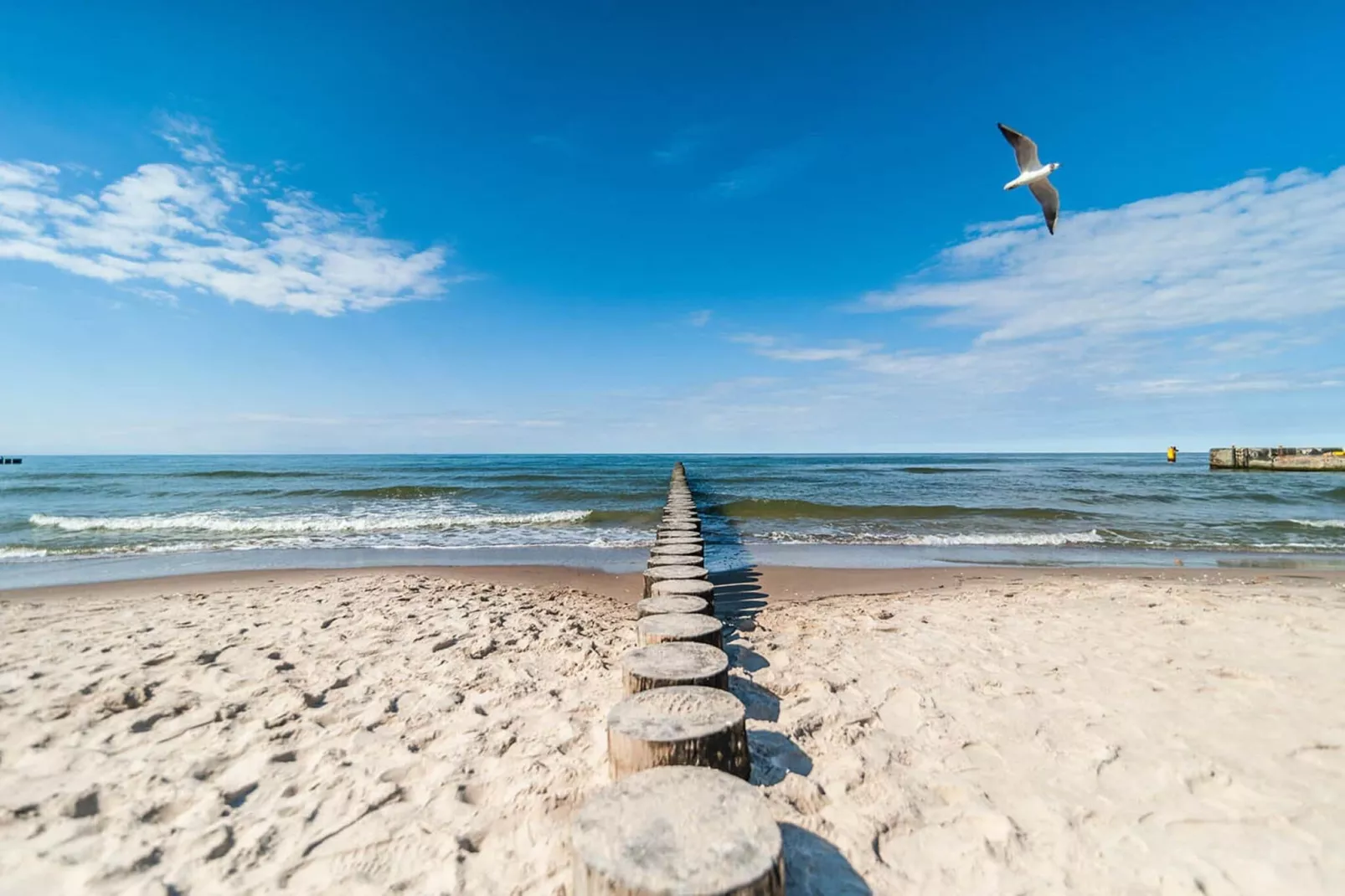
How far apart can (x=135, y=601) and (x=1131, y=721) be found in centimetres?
1005

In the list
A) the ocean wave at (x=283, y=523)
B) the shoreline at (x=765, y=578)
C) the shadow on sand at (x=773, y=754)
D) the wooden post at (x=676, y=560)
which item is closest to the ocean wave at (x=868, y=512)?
the ocean wave at (x=283, y=523)

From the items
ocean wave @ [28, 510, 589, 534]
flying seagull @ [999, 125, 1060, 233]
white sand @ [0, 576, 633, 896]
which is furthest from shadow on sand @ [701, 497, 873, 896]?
ocean wave @ [28, 510, 589, 534]

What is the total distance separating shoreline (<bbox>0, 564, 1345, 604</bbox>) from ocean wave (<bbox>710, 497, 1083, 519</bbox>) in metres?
6.41

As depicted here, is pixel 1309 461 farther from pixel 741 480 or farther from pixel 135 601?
pixel 135 601

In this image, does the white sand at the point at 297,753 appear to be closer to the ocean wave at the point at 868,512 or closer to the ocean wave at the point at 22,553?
the ocean wave at the point at 22,553

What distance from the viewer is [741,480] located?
32.4m

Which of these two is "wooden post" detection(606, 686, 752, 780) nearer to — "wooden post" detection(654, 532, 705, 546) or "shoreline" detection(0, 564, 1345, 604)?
"wooden post" detection(654, 532, 705, 546)

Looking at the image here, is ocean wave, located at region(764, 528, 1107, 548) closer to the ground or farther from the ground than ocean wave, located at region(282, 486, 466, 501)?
closer to the ground

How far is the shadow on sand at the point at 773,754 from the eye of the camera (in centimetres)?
230

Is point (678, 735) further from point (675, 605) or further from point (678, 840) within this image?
point (675, 605)

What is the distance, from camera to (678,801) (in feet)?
6.64

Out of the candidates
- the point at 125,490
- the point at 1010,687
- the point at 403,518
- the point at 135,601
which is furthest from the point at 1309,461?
the point at 125,490

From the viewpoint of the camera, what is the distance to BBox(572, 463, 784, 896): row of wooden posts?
169cm

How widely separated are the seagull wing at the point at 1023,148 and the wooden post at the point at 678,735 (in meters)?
6.95
